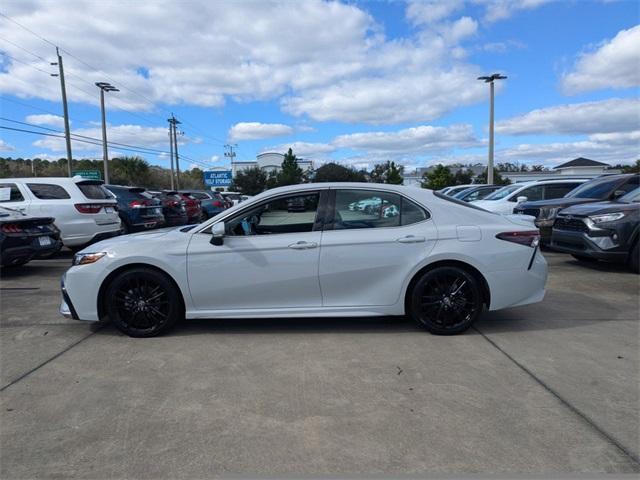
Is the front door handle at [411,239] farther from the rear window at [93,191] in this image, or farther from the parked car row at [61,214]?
the rear window at [93,191]

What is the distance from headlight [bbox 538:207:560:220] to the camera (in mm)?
10234

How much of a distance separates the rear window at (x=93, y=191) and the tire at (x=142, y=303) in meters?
6.19

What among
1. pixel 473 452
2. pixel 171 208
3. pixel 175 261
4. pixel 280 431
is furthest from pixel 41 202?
pixel 473 452

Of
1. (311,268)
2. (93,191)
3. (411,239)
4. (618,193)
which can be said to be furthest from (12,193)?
(618,193)

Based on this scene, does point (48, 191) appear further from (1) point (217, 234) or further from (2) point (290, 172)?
(2) point (290, 172)

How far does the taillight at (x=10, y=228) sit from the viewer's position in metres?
7.88

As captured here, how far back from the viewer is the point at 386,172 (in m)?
79.9

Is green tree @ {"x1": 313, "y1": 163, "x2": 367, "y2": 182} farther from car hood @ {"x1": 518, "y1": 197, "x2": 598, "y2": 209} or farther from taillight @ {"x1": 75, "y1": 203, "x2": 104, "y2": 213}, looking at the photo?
taillight @ {"x1": 75, "y1": 203, "x2": 104, "y2": 213}

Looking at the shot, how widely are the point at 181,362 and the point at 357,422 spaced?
1825 millimetres

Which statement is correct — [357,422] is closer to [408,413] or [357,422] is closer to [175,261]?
[408,413]

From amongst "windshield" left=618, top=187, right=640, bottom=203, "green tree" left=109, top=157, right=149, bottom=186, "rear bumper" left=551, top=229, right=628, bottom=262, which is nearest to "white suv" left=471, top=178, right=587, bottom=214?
"windshield" left=618, top=187, right=640, bottom=203

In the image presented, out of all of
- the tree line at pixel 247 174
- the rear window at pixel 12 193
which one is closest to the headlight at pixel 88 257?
the rear window at pixel 12 193

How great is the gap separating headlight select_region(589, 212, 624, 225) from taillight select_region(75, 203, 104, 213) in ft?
30.9

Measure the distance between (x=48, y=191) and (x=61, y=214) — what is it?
0.66 meters
